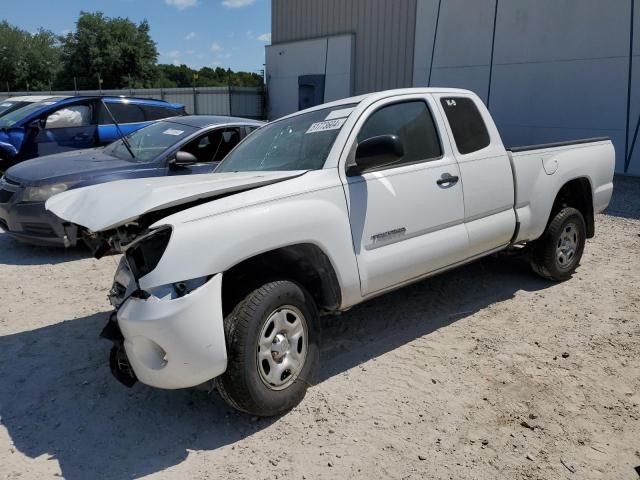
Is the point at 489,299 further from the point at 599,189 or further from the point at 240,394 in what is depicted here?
the point at 240,394

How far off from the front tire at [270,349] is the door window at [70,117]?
7708 millimetres

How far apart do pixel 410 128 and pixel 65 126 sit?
7.30 meters

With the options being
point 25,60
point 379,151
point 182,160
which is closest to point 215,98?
point 182,160

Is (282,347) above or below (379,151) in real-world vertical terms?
below

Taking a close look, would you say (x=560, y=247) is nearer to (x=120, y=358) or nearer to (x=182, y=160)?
(x=182, y=160)

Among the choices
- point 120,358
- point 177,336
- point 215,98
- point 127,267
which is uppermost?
point 215,98

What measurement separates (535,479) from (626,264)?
14.2ft

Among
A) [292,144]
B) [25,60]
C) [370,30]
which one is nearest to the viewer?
[292,144]

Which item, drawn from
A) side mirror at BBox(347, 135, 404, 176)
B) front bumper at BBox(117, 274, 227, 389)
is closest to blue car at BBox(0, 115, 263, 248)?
side mirror at BBox(347, 135, 404, 176)

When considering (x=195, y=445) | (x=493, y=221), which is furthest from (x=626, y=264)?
(x=195, y=445)

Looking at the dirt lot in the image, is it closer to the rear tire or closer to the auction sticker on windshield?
the rear tire

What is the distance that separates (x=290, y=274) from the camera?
3.53m

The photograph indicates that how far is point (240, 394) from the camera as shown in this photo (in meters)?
3.05

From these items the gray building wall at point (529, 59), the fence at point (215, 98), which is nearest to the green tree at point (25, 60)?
the fence at point (215, 98)
